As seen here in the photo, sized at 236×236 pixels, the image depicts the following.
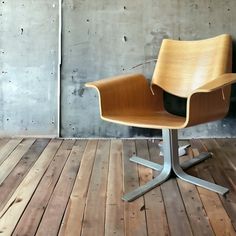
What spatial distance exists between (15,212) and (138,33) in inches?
67.1

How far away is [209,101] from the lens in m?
2.17

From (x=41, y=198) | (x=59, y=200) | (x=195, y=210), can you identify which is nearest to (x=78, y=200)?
(x=59, y=200)

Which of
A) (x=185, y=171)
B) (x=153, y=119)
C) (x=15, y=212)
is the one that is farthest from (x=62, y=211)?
(x=185, y=171)

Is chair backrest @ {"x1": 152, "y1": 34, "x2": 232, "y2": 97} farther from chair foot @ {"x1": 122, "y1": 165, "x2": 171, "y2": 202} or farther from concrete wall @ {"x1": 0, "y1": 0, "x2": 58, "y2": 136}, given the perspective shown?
concrete wall @ {"x1": 0, "y1": 0, "x2": 58, "y2": 136}

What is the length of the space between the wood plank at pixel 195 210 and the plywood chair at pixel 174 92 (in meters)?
0.07

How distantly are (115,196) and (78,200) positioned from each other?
8.3 inches

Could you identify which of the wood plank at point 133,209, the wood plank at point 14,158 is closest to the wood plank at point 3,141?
the wood plank at point 14,158

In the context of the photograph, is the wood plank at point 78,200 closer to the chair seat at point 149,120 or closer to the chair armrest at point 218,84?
the chair seat at point 149,120

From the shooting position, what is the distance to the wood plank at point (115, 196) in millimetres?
1783

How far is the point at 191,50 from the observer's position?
8.54ft

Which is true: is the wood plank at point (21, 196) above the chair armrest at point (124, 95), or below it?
below

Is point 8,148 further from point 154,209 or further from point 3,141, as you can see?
point 154,209

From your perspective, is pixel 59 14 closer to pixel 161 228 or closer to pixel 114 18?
pixel 114 18

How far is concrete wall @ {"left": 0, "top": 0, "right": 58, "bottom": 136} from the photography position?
2941 mm
